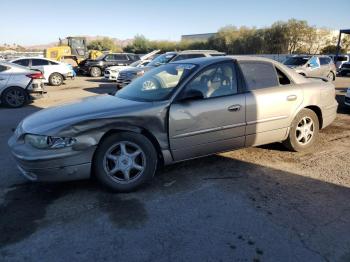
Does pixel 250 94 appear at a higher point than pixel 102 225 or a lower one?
higher

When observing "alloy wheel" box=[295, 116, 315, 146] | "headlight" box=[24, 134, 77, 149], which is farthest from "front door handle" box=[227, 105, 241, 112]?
"headlight" box=[24, 134, 77, 149]

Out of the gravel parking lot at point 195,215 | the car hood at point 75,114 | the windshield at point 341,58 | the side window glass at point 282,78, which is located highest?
the windshield at point 341,58

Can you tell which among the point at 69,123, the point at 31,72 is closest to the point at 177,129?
the point at 69,123

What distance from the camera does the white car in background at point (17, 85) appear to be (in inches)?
410

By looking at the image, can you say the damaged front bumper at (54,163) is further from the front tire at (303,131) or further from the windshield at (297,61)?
the windshield at (297,61)

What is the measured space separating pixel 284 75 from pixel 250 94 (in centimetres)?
85

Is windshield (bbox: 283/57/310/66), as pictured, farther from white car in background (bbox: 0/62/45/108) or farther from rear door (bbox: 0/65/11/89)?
rear door (bbox: 0/65/11/89)

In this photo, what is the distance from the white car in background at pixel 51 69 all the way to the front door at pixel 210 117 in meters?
14.5

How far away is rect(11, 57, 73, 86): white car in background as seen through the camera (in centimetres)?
1677

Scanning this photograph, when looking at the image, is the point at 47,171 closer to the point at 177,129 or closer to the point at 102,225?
the point at 102,225

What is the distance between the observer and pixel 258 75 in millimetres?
4836

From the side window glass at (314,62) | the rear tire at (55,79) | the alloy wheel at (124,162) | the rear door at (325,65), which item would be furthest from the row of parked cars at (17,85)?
the rear door at (325,65)

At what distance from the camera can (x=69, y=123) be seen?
372 centimetres

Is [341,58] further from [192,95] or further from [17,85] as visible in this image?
[192,95]
